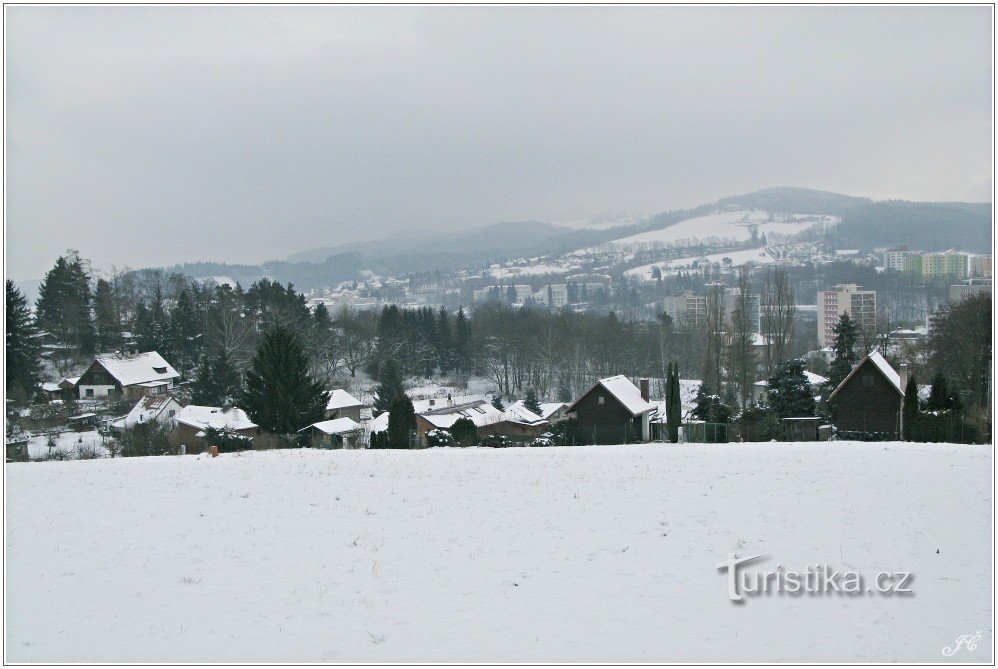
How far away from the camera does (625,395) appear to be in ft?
128

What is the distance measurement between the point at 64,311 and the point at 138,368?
9.91 metres

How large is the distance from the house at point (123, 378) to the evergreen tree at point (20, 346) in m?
5.42

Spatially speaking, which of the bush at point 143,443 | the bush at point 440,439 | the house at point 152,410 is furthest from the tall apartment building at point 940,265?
the bush at point 143,443

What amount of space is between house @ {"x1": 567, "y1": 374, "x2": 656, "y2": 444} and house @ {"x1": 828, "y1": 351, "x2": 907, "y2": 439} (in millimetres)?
9190

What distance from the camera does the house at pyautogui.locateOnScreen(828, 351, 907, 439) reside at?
32.3 m

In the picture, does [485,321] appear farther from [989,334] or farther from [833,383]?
[989,334]

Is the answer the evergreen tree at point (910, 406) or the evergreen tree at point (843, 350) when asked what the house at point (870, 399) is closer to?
the evergreen tree at point (910, 406)

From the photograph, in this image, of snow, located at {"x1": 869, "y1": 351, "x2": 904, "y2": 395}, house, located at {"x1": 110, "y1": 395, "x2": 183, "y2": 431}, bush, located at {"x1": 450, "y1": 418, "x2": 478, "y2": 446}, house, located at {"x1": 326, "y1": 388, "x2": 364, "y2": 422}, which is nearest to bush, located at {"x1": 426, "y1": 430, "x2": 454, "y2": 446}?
bush, located at {"x1": 450, "y1": 418, "x2": 478, "y2": 446}

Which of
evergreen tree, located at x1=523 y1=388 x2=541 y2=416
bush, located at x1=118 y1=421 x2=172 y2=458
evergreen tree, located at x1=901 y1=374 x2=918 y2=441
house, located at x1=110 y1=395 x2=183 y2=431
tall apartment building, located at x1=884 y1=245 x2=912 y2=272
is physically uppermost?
tall apartment building, located at x1=884 y1=245 x2=912 y2=272

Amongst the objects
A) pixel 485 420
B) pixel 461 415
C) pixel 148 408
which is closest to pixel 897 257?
pixel 485 420

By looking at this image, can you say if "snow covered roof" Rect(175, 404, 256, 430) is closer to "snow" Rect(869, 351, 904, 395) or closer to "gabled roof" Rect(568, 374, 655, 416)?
"gabled roof" Rect(568, 374, 655, 416)

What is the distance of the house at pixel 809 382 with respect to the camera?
4069 centimetres

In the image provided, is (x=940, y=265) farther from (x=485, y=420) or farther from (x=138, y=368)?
(x=138, y=368)

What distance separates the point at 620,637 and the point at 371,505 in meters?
5.63
